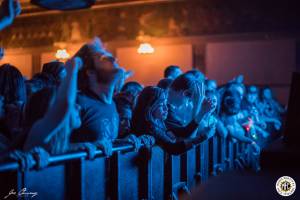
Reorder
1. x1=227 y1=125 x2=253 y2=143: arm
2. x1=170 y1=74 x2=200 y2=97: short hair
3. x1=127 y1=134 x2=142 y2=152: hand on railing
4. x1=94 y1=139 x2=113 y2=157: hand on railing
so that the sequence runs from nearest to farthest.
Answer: x1=94 y1=139 x2=113 y2=157: hand on railing → x1=127 y1=134 x2=142 y2=152: hand on railing → x1=170 y1=74 x2=200 y2=97: short hair → x1=227 y1=125 x2=253 y2=143: arm

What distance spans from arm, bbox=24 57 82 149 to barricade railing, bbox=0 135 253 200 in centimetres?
11

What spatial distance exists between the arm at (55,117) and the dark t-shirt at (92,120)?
62cm

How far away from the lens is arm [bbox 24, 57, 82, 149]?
1852 millimetres

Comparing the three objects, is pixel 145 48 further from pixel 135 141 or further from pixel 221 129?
pixel 135 141

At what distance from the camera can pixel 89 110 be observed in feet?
8.25

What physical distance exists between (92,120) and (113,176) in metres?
0.38

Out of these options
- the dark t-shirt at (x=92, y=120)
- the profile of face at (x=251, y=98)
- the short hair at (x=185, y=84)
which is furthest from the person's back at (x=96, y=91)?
the profile of face at (x=251, y=98)

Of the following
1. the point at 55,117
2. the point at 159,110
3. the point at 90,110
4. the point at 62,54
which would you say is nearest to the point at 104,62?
the point at 90,110

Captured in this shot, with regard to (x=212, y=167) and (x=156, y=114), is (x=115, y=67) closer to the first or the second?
(x=156, y=114)

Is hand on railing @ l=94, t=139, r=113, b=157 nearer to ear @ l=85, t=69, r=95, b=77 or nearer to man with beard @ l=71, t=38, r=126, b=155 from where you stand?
man with beard @ l=71, t=38, r=126, b=155

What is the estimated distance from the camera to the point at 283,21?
44.0 ft

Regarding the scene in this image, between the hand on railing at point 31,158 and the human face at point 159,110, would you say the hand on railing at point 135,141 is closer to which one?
the human face at point 159,110

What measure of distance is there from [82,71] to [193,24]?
12.3 meters

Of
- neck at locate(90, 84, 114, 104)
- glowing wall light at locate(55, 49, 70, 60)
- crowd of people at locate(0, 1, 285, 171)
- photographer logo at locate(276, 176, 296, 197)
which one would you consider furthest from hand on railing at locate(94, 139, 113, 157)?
glowing wall light at locate(55, 49, 70, 60)
